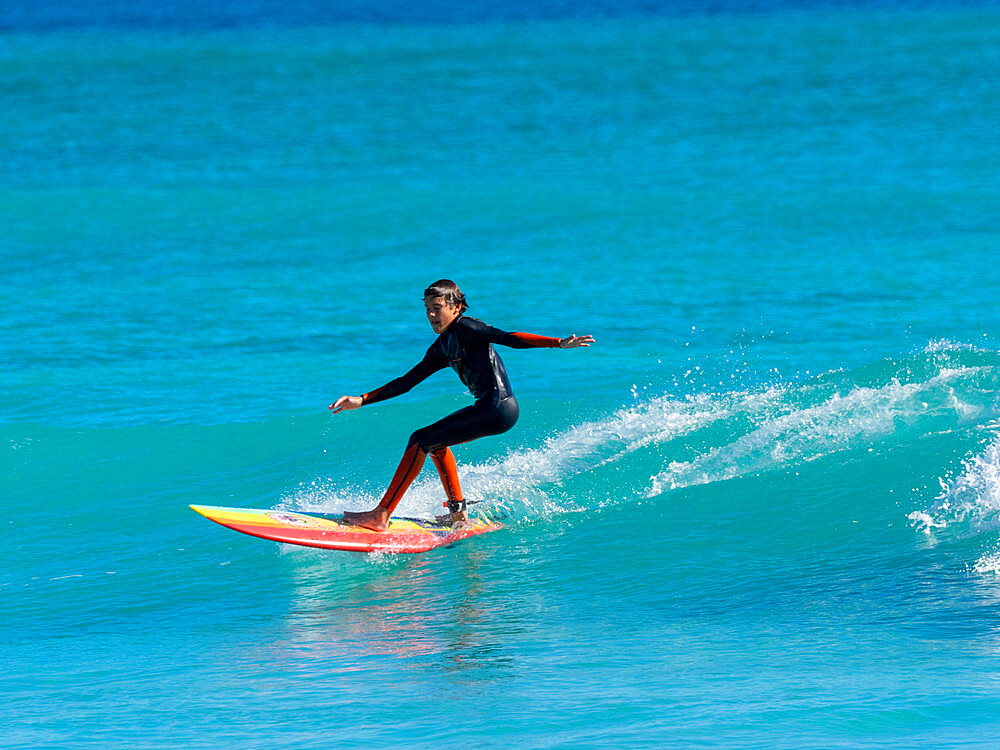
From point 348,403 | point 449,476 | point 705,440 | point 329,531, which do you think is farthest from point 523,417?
point 348,403

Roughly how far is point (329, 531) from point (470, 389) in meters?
1.28

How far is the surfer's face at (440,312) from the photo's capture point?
7.55 meters

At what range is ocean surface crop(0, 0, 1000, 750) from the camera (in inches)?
231

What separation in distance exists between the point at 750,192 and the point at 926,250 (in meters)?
7.32

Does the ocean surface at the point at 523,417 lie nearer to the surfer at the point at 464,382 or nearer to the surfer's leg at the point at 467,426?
the surfer at the point at 464,382

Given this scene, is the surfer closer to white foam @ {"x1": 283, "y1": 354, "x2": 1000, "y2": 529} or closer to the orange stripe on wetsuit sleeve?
the orange stripe on wetsuit sleeve

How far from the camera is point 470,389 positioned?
792cm

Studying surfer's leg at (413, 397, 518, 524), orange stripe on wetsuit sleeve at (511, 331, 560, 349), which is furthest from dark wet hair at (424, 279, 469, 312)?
surfer's leg at (413, 397, 518, 524)

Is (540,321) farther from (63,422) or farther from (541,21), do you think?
(541,21)

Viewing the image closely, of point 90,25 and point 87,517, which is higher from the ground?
point 90,25

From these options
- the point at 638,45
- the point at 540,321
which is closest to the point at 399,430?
the point at 540,321

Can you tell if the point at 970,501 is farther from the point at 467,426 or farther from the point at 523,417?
the point at 523,417

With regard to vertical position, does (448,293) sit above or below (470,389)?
above

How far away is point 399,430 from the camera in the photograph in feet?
38.8
